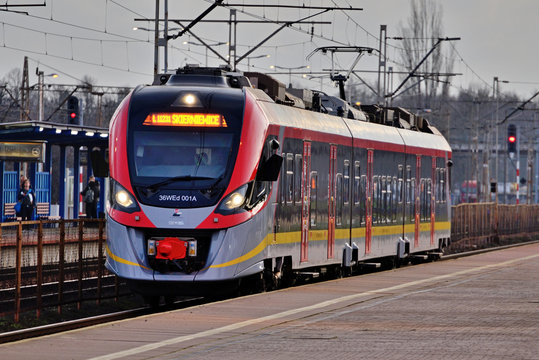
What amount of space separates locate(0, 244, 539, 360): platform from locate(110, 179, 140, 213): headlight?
2007 mm

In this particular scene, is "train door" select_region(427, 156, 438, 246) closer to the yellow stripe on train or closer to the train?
the yellow stripe on train

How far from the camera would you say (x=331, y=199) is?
959 inches

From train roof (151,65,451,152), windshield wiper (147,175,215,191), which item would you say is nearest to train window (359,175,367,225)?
train roof (151,65,451,152)

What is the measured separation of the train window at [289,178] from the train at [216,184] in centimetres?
2

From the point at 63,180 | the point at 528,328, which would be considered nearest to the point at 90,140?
the point at 63,180

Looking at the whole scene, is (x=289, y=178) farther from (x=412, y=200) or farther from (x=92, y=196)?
(x=92, y=196)

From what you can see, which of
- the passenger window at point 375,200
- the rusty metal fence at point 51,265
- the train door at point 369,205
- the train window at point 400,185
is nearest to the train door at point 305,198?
the rusty metal fence at point 51,265

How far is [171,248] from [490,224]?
37660 millimetres

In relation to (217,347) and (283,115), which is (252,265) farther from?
(217,347)

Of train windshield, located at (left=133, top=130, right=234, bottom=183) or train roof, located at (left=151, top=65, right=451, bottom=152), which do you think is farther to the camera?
train roof, located at (left=151, top=65, right=451, bottom=152)

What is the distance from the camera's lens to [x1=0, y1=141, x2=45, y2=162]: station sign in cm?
3647

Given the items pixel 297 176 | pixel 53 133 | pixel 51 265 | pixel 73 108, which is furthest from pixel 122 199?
pixel 73 108

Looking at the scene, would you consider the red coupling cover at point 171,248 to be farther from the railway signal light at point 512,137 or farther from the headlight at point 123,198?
the railway signal light at point 512,137

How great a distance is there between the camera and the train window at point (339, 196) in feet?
81.3
